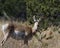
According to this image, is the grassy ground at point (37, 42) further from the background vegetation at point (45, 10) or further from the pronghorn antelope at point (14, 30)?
the background vegetation at point (45, 10)

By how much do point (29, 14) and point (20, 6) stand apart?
305 inches

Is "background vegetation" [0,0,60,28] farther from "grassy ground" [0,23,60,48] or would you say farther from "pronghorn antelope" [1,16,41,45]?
"pronghorn antelope" [1,16,41,45]

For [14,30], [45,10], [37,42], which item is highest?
[14,30]

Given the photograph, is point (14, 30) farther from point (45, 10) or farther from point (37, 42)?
point (45, 10)

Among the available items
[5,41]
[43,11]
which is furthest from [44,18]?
[5,41]

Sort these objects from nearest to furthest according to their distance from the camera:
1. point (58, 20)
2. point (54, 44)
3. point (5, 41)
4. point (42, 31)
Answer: point (5, 41), point (54, 44), point (42, 31), point (58, 20)

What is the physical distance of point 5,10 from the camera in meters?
22.2

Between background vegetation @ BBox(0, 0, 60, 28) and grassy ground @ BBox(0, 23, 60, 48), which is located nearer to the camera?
grassy ground @ BBox(0, 23, 60, 48)

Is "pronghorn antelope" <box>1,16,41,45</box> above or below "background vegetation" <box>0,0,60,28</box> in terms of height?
above

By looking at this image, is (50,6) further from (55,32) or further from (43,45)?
(43,45)

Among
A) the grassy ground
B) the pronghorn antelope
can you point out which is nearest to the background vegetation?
the grassy ground

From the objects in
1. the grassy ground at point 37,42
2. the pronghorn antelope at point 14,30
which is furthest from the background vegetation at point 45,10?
the pronghorn antelope at point 14,30

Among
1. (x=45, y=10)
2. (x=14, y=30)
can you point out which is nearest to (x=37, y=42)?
(x=14, y=30)

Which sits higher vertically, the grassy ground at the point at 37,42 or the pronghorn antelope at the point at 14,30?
the pronghorn antelope at the point at 14,30
